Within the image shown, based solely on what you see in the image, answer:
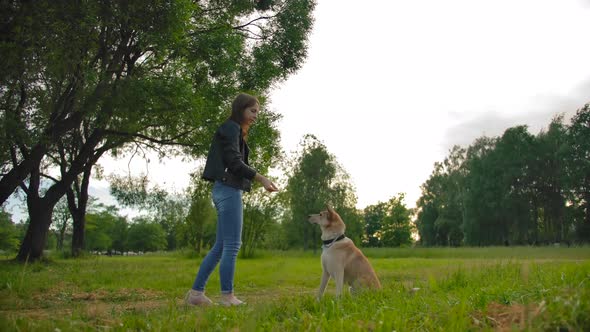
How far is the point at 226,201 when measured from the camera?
6016 mm

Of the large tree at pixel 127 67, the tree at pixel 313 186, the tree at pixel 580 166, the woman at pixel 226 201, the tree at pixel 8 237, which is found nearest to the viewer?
the woman at pixel 226 201

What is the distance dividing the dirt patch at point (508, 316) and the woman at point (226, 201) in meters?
3.14

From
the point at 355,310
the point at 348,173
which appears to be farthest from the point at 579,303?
the point at 348,173

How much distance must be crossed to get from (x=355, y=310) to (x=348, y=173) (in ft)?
150

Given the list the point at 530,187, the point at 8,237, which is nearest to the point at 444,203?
the point at 530,187

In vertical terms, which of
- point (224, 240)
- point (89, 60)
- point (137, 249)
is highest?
point (89, 60)

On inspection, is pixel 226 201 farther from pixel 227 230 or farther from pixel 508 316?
pixel 508 316

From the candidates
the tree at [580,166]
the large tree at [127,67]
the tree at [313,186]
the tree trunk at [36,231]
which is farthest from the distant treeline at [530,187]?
the tree trunk at [36,231]

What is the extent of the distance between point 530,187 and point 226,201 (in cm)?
5960

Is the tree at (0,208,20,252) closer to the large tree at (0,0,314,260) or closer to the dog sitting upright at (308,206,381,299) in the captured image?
the large tree at (0,0,314,260)

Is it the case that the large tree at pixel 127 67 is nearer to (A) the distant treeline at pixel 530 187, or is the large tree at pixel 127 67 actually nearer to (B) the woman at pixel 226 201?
(B) the woman at pixel 226 201

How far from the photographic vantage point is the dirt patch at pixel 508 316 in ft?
9.16

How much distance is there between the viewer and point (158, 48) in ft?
41.7

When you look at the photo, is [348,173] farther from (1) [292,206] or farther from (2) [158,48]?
(2) [158,48]
